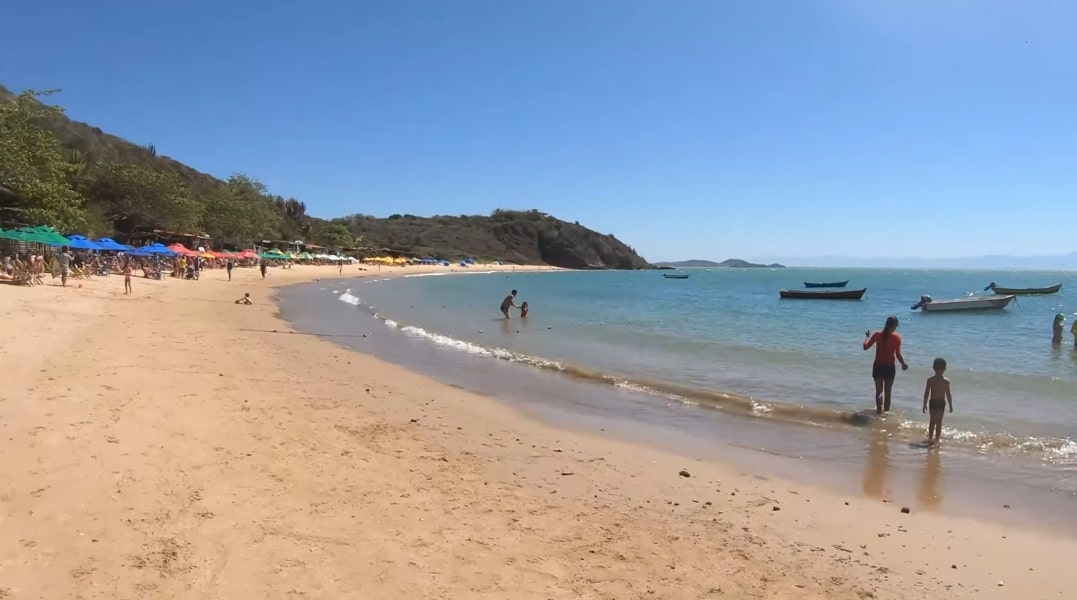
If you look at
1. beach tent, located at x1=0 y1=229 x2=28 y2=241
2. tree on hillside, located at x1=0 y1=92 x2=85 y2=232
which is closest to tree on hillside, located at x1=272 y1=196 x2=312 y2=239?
tree on hillside, located at x1=0 y1=92 x2=85 y2=232

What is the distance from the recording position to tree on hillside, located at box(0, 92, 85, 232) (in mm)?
31578

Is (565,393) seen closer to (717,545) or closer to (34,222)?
(717,545)

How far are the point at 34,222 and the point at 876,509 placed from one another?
4067cm

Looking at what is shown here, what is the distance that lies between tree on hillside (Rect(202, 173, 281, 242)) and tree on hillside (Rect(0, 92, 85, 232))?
34401 millimetres

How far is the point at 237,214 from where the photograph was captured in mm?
72625

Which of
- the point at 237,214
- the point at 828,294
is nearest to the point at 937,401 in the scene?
the point at 828,294

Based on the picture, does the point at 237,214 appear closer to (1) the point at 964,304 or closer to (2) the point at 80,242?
(2) the point at 80,242

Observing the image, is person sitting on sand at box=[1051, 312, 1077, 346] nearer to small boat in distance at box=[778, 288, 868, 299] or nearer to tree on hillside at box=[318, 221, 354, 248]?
small boat in distance at box=[778, 288, 868, 299]

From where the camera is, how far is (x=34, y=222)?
1304 inches

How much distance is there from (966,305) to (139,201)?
6281cm

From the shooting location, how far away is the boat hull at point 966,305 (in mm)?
36219

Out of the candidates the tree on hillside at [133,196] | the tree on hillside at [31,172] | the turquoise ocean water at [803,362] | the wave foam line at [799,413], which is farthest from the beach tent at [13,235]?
the tree on hillside at [133,196]

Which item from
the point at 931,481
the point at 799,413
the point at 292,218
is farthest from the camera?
the point at 292,218

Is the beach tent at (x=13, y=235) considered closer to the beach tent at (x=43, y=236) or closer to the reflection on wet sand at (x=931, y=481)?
the beach tent at (x=43, y=236)
